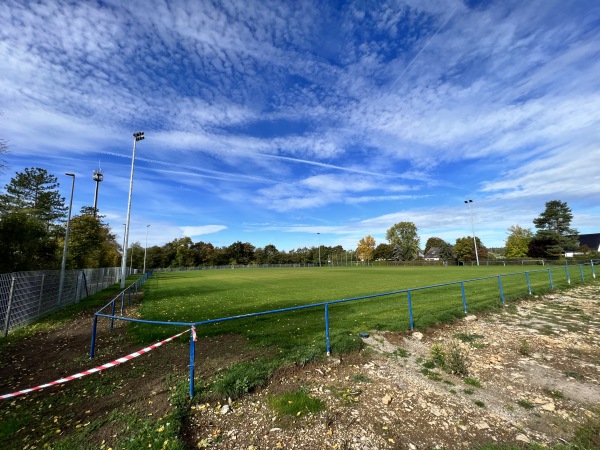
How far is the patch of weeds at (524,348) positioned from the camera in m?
6.97

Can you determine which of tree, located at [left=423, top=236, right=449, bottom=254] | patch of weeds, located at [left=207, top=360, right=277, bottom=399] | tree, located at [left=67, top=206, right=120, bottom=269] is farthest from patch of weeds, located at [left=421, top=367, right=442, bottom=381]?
tree, located at [left=423, top=236, right=449, bottom=254]

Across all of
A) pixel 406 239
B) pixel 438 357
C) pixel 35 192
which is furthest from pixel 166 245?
pixel 438 357

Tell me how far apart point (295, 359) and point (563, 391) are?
5.11 m

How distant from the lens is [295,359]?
6.57 m

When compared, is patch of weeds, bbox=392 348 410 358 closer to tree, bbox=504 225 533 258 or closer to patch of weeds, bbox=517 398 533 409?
patch of weeds, bbox=517 398 533 409

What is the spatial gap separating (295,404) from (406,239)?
116 meters

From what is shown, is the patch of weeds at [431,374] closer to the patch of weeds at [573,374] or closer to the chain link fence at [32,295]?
the patch of weeds at [573,374]

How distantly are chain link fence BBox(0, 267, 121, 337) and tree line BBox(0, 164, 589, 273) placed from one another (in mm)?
2268

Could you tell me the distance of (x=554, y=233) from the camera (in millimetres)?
62031

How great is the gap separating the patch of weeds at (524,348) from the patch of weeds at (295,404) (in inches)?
222

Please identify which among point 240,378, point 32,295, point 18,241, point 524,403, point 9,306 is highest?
point 18,241

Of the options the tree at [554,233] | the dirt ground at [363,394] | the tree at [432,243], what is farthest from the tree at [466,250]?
the dirt ground at [363,394]

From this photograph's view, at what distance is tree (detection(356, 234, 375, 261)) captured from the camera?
12362 cm

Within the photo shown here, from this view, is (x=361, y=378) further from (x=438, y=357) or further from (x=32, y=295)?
(x=32, y=295)
